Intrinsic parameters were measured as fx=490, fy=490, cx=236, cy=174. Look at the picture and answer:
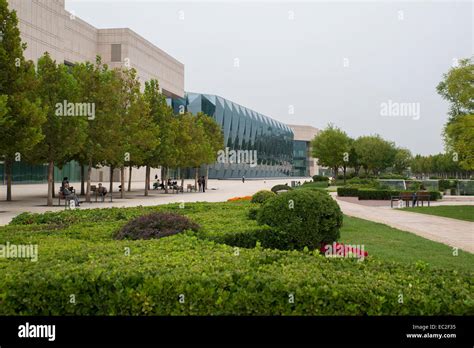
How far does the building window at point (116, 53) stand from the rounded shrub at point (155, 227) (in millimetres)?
63717

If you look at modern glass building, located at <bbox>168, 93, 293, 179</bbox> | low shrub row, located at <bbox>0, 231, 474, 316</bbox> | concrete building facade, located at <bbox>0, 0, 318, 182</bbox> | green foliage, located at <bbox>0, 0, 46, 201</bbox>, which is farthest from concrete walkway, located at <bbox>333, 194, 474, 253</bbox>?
modern glass building, located at <bbox>168, 93, 293, 179</bbox>

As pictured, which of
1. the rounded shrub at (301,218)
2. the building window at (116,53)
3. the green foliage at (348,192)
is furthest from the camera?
the building window at (116,53)

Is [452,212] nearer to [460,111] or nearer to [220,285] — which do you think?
[220,285]

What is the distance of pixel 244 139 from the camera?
113625 millimetres

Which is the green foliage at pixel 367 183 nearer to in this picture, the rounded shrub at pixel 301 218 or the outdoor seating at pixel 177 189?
the outdoor seating at pixel 177 189

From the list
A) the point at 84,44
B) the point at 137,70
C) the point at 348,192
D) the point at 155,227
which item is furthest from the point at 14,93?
the point at 137,70

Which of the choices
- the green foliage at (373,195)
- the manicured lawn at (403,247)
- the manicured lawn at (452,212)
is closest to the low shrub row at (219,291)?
the manicured lawn at (403,247)

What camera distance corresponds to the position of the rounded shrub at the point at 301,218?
32.7ft

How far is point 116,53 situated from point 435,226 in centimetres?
5984

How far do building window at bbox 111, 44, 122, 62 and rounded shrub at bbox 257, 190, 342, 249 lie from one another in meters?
63.8

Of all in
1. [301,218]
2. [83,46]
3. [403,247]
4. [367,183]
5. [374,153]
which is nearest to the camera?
[301,218]

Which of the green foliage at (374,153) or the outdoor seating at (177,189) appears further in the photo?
the green foliage at (374,153)

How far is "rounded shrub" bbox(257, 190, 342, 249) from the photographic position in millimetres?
9961

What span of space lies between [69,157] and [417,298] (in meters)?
27.4
